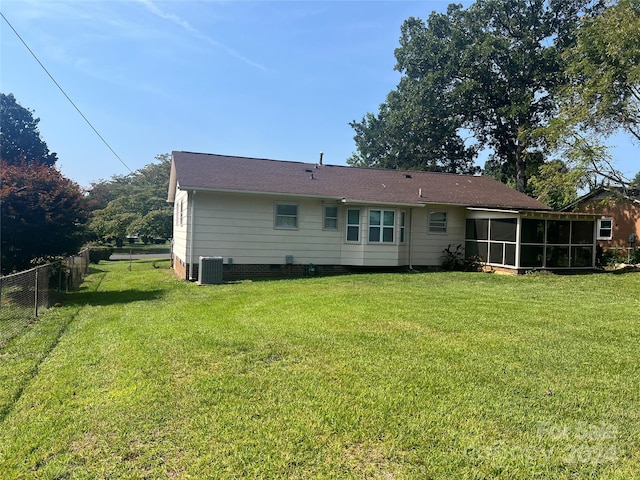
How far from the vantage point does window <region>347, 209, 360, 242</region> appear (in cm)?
1513

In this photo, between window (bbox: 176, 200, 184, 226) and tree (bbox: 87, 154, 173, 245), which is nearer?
→ window (bbox: 176, 200, 184, 226)

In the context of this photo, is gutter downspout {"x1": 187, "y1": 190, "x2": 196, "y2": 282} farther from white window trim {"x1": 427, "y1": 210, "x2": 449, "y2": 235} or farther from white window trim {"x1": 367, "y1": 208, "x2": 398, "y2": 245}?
white window trim {"x1": 427, "y1": 210, "x2": 449, "y2": 235}

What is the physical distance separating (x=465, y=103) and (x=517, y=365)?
28.6m

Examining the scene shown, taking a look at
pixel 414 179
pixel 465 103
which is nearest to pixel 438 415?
pixel 414 179

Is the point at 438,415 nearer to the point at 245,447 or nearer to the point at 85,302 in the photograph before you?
the point at 245,447

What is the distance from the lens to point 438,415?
356 cm

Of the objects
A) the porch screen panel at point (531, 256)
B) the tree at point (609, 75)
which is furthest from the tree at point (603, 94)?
the porch screen panel at point (531, 256)

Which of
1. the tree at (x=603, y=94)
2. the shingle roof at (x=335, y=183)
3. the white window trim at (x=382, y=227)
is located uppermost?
the tree at (x=603, y=94)

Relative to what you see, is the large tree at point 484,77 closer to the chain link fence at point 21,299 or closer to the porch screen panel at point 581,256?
the porch screen panel at point 581,256

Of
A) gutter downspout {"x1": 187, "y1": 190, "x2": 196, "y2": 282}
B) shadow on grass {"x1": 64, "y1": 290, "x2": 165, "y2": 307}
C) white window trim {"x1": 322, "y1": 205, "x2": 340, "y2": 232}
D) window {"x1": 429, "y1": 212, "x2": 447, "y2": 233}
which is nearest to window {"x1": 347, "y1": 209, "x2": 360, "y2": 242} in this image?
white window trim {"x1": 322, "y1": 205, "x2": 340, "y2": 232}

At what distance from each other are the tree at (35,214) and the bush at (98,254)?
1521 cm

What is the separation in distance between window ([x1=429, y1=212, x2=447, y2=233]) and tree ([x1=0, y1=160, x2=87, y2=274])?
475 inches

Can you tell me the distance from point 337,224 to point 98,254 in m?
17.2

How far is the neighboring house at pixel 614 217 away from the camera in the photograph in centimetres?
2177
